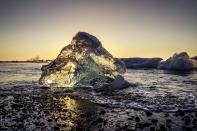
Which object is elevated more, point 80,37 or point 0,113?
point 80,37

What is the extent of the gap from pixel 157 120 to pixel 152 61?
75891 mm

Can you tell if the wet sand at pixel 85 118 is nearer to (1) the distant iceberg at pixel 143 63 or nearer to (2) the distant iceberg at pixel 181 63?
(2) the distant iceberg at pixel 181 63

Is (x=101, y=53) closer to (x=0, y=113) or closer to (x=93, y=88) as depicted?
(x=93, y=88)

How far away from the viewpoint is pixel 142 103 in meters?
15.9

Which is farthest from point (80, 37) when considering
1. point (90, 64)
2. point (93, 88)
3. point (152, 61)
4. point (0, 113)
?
point (152, 61)

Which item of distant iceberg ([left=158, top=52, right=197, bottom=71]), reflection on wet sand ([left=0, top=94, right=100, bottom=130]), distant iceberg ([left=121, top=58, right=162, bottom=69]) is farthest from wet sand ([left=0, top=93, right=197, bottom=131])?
distant iceberg ([left=121, top=58, right=162, bottom=69])

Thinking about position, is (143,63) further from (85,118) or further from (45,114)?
(85,118)

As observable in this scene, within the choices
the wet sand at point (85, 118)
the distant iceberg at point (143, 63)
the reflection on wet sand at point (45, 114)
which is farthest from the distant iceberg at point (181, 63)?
the wet sand at point (85, 118)

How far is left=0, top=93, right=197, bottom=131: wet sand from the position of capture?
10.4 meters

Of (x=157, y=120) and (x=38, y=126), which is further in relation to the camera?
(x=157, y=120)

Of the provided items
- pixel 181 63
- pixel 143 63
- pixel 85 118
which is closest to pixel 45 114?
pixel 85 118

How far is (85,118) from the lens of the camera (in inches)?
460

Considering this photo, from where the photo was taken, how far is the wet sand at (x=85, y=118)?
10.4 meters

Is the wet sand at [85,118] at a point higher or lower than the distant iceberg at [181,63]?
lower
